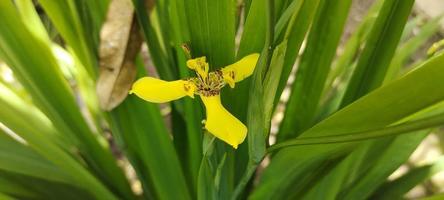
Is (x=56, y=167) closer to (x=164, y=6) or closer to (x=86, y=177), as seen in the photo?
(x=86, y=177)

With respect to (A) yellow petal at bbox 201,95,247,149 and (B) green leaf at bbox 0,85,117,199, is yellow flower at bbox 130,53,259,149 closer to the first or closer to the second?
(A) yellow petal at bbox 201,95,247,149

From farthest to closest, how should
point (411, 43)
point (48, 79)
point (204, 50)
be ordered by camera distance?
point (411, 43)
point (48, 79)
point (204, 50)

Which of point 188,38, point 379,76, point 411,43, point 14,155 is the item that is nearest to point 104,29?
point 188,38

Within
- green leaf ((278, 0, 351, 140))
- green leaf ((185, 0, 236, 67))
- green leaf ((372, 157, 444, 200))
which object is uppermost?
green leaf ((278, 0, 351, 140))

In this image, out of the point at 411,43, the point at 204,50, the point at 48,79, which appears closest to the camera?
the point at 204,50

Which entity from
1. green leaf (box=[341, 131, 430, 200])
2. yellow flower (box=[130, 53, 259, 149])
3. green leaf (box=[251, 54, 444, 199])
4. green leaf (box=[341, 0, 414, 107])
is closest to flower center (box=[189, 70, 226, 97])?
yellow flower (box=[130, 53, 259, 149])

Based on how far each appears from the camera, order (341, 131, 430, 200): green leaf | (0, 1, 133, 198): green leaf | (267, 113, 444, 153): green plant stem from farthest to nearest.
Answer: (341, 131, 430, 200): green leaf, (0, 1, 133, 198): green leaf, (267, 113, 444, 153): green plant stem
